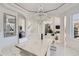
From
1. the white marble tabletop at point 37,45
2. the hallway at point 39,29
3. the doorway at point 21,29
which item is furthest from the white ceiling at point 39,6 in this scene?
the white marble tabletop at point 37,45

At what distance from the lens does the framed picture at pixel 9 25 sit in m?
1.31

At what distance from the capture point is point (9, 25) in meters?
1.34

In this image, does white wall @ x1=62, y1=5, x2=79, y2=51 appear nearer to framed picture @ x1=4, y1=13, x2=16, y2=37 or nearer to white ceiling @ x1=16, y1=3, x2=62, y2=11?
white ceiling @ x1=16, y1=3, x2=62, y2=11

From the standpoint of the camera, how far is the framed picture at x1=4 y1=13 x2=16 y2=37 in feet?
4.29

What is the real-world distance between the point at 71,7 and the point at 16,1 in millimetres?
795

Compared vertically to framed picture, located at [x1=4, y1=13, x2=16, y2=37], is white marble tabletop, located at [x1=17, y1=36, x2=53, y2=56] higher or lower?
lower

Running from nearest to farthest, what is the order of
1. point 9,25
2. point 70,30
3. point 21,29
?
1. point 9,25
2. point 21,29
3. point 70,30

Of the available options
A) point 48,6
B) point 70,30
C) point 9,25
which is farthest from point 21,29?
point 70,30

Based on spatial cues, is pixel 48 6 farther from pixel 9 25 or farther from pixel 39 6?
pixel 9 25

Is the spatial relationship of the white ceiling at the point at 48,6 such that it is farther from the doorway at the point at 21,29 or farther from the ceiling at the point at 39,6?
the doorway at the point at 21,29

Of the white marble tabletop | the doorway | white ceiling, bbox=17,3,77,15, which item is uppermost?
white ceiling, bbox=17,3,77,15

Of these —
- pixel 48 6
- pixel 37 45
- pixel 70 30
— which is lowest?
pixel 37 45

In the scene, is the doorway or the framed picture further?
the doorway

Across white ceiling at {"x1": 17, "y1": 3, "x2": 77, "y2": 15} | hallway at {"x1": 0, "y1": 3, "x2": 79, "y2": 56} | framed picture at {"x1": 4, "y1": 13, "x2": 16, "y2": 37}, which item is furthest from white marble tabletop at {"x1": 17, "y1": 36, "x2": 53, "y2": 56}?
white ceiling at {"x1": 17, "y1": 3, "x2": 77, "y2": 15}
